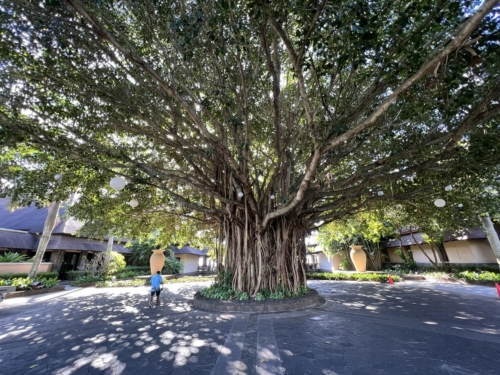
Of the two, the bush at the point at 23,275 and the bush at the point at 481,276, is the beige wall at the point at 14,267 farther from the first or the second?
the bush at the point at 481,276

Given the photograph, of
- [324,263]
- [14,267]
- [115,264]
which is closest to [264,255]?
[115,264]

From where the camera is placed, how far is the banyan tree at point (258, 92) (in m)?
2.68

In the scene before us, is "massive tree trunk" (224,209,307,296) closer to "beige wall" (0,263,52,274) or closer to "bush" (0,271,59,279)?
"bush" (0,271,59,279)

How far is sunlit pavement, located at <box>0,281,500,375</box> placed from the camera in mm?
2471

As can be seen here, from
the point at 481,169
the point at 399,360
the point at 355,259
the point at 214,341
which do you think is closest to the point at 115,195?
the point at 214,341

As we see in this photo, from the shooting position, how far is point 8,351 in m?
3.06

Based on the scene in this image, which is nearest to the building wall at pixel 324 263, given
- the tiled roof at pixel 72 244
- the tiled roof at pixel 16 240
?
the tiled roof at pixel 72 244

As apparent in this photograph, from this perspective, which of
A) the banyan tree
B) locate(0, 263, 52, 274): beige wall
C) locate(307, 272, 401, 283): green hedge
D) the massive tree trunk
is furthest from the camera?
locate(0, 263, 52, 274): beige wall

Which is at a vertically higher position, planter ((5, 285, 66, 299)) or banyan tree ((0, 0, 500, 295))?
banyan tree ((0, 0, 500, 295))

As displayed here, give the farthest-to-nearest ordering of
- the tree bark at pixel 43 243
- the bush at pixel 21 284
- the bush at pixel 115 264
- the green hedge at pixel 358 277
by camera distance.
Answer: the bush at pixel 115 264 → the green hedge at pixel 358 277 → the tree bark at pixel 43 243 → the bush at pixel 21 284

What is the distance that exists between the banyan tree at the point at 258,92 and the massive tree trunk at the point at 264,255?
37mm

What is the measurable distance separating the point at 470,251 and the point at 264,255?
1184 centimetres

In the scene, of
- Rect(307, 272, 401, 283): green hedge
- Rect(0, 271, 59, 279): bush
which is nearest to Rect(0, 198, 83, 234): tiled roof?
Rect(0, 271, 59, 279): bush

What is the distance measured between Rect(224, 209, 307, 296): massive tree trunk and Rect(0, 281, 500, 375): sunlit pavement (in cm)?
113
